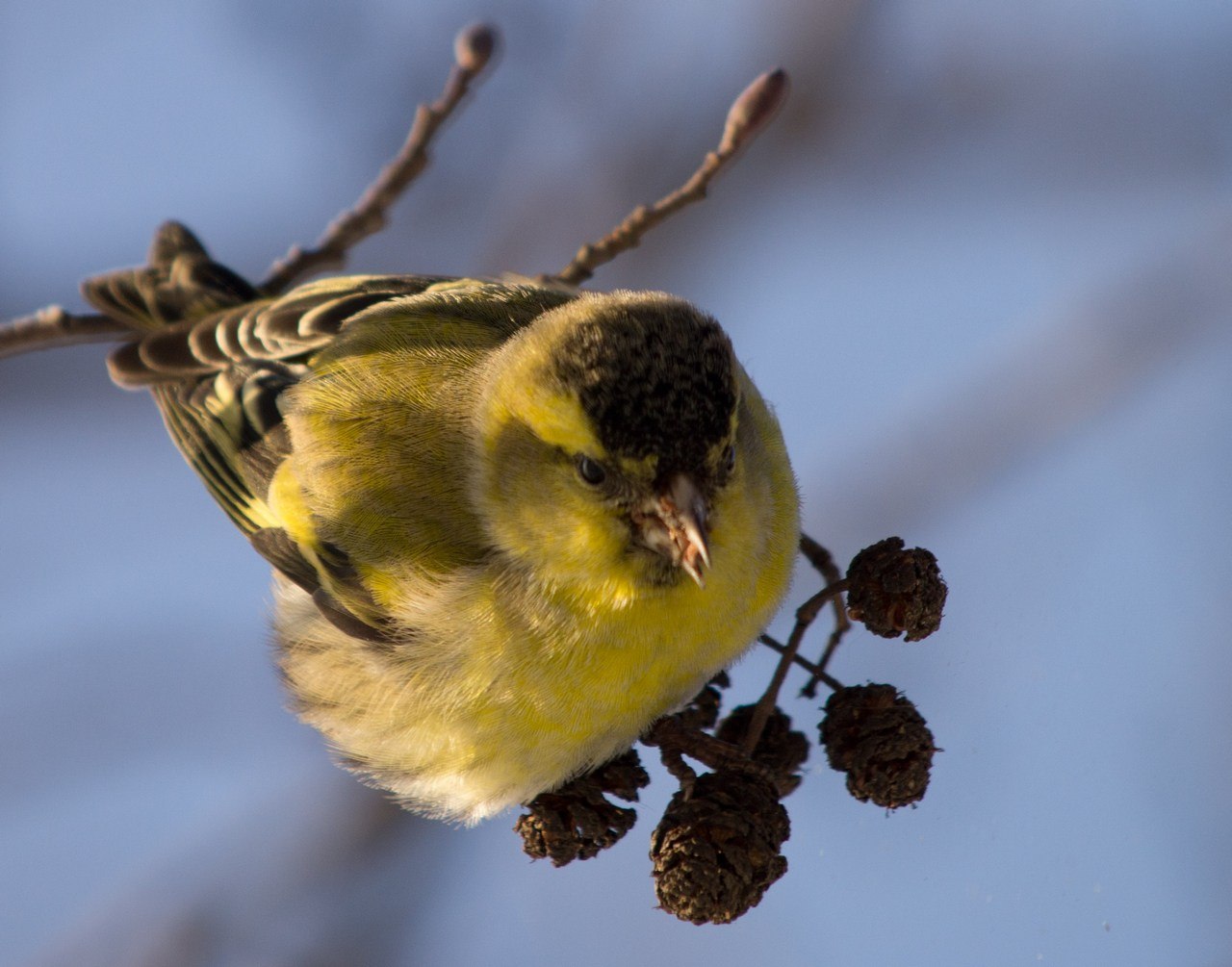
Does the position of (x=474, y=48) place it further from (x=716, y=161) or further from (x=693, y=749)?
(x=693, y=749)

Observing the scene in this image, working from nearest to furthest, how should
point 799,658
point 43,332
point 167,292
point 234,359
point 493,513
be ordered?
point 799,658 < point 43,332 < point 493,513 < point 234,359 < point 167,292

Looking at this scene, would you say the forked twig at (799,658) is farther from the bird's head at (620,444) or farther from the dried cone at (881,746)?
the bird's head at (620,444)

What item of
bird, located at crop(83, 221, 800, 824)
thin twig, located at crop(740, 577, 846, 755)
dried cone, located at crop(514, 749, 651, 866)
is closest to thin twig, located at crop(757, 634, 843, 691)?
thin twig, located at crop(740, 577, 846, 755)

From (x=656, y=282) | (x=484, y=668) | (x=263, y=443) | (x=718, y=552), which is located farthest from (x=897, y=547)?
(x=656, y=282)

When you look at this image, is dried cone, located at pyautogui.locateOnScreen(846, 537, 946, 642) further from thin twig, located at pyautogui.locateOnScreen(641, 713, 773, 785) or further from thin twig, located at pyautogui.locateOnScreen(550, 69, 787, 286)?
thin twig, located at pyautogui.locateOnScreen(550, 69, 787, 286)

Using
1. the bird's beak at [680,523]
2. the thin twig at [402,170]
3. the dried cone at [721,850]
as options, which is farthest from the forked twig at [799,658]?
the thin twig at [402,170]

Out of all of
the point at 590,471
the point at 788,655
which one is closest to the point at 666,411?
the point at 590,471

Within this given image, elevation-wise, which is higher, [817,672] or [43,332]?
[817,672]
